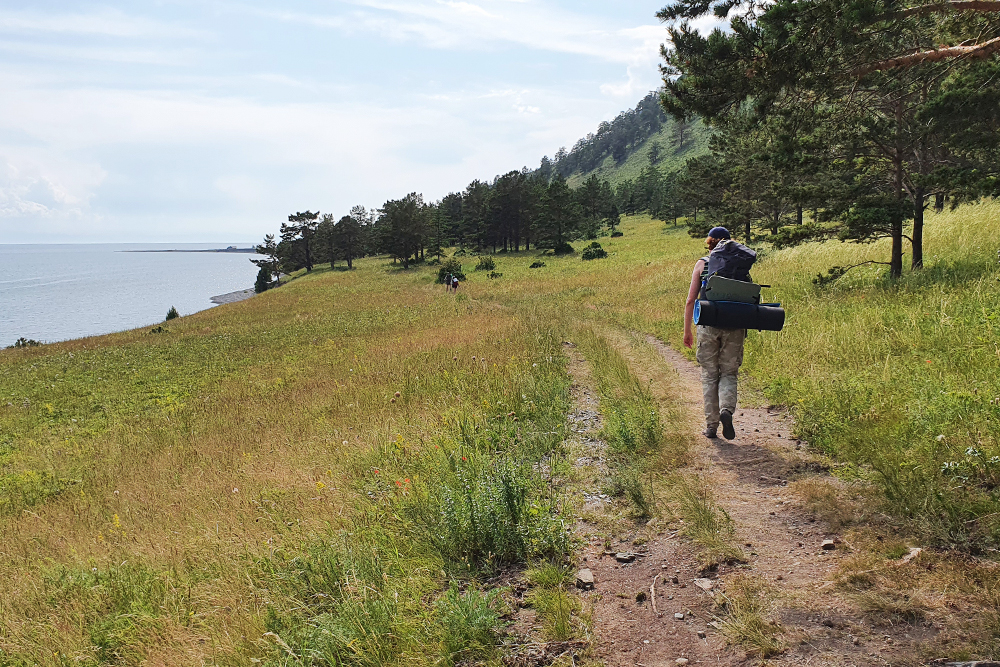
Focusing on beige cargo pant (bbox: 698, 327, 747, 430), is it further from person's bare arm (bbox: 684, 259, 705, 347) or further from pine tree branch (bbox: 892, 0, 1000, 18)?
pine tree branch (bbox: 892, 0, 1000, 18)

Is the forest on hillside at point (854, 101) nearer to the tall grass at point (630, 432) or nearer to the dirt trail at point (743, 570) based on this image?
the tall grass at point (630, 432)

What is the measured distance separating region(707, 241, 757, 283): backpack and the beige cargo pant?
0.60 meters

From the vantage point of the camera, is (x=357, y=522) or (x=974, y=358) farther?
(x=974, y=358)

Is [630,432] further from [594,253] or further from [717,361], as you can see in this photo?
[594,253]

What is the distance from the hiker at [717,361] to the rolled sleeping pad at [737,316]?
0.23 metres

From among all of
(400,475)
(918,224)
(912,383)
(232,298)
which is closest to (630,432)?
(400,475)

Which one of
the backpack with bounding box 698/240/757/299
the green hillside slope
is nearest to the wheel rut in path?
the backpack with bounding box 698/240/757/299

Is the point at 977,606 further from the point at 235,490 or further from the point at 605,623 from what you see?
the point at 235,490

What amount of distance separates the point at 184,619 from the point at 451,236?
93190 millimetres

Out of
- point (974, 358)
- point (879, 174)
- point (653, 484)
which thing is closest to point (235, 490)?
point (653, 484)

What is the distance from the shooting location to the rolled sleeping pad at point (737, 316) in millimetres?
5551

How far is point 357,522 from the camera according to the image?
4.64 metres

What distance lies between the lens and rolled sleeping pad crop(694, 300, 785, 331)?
555 cm

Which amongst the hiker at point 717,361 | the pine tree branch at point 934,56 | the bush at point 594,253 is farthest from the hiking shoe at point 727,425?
the bush at point 594,253
